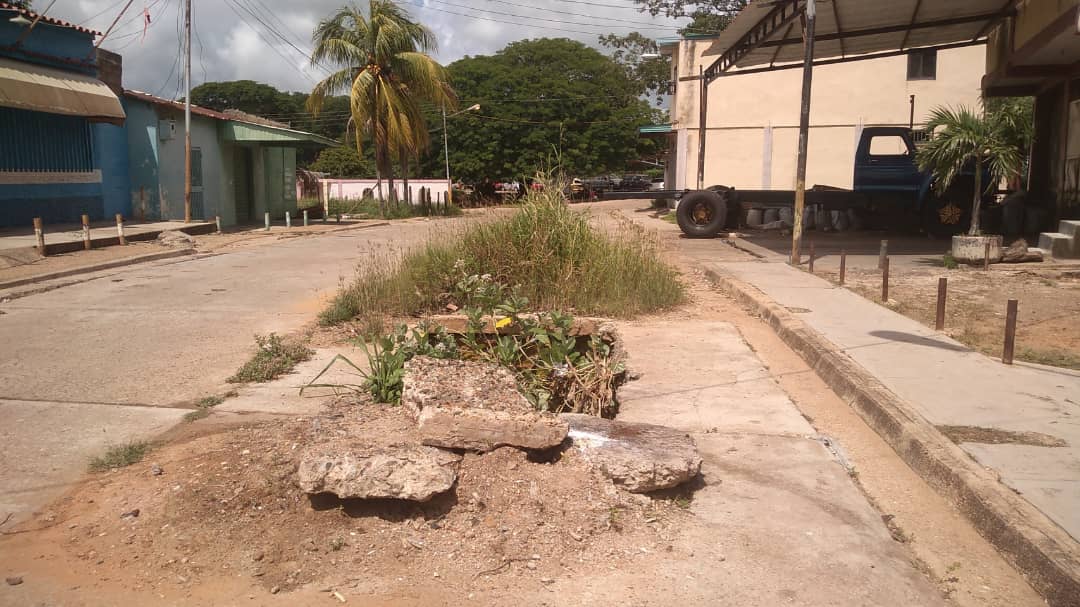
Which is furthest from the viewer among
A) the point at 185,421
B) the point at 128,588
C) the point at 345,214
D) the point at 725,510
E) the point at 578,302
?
the point at 345,214

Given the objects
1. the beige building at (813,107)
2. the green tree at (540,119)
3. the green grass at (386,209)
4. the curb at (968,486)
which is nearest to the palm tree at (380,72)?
the green grass at (386,209)

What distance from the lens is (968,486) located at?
4.17m

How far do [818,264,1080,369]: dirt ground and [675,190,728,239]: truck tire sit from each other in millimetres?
7036

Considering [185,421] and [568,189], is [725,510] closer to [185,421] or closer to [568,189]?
[185,421]

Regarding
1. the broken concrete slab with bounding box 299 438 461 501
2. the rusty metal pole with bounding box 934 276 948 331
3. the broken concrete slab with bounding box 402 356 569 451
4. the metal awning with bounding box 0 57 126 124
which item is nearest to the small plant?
the broken concrete slab with bounding box 402 356 569 451

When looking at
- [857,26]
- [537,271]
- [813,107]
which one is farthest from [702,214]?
[813,107]

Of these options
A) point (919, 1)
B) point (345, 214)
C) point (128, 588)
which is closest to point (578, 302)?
point (128, 588)

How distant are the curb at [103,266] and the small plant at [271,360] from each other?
6.45 meters

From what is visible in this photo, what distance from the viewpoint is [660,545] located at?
3.79 m

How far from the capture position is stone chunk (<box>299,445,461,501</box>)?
150 inches

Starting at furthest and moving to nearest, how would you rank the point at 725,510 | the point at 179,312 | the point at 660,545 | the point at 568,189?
1. the point at 568,189
2. the point at 179,312
3. the point at 725,510
4. the point at 660,545

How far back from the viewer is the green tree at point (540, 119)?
50.8 m

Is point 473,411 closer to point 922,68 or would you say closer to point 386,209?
point 386,209

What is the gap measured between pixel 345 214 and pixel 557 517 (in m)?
32.6
